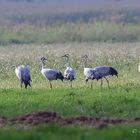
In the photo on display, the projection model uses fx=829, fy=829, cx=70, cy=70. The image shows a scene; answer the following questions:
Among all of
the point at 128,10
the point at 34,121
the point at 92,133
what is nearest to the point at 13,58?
the point at 34,121

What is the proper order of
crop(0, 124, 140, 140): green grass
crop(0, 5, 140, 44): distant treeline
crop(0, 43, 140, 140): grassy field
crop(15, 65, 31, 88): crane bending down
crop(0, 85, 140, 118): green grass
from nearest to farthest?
crop(0, 124, 140, 140): green grass → crop(0, 43, 140, 140): grassy field → crop(0, 85, 140, 118): green grass → crop(15, 65, 31, 88): crane bending down → crop(0, 5, 140, 44): distant treeline

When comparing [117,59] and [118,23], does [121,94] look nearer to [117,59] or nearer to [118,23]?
[117,59]

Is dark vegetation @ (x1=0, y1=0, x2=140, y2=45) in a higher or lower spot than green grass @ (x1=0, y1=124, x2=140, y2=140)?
higher

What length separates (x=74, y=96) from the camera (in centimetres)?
2041

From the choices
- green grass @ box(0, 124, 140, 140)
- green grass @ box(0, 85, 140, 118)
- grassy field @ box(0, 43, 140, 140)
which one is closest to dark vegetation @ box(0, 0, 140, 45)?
grassy field @ box(0, 43, 140, 140)

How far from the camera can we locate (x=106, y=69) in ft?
80.6

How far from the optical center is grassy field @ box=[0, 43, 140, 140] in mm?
13516

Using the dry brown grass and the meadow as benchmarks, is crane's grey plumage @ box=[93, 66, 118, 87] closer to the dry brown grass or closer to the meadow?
the meadow

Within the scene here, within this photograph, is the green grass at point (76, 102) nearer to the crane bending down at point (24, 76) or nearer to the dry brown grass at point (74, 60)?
the crane bending down at point (24, 76)

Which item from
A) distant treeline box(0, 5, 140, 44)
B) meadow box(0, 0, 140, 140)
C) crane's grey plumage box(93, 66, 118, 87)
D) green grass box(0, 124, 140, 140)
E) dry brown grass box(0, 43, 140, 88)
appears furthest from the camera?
distant treeline box(0, 5, 140, 44)

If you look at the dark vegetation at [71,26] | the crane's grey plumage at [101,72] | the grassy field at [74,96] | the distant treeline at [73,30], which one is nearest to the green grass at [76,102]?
the grassy field at [74,96]

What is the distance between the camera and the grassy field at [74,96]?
44.3 ft

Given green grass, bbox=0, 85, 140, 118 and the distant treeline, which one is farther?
the distant treeline

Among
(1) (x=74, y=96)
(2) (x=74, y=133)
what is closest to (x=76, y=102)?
(1) (x=74, y=96)
